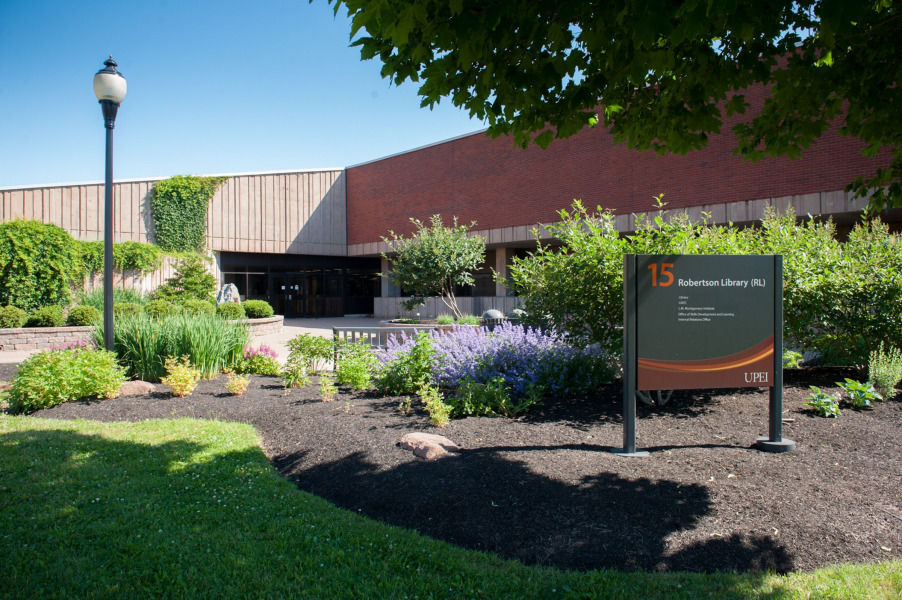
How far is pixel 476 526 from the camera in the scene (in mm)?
3205

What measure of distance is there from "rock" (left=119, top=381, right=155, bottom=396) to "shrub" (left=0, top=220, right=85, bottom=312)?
12.5 metres

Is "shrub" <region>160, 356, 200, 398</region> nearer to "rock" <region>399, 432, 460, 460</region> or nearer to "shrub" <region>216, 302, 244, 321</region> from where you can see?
"rock" <region>399, 432, 460, 460</region>

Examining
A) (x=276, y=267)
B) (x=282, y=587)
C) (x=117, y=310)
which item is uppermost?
(x=276, y=267)

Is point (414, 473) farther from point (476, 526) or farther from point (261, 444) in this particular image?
point (261, 444)

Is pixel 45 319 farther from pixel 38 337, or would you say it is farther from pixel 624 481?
pixel 624 481

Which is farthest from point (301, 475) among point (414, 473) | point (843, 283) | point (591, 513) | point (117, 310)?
point (117, 310)

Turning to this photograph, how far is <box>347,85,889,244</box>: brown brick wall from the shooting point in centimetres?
1510

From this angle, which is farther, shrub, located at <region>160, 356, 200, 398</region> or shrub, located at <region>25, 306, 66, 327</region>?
shrub, located at <region>25, 306, 66, 327</region>

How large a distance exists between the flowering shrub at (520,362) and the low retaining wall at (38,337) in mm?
10495

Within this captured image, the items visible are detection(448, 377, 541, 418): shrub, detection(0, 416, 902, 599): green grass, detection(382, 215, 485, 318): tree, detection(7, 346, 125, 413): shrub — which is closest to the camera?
detection(0, 416, 902, 599): green grass

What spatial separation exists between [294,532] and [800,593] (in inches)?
105

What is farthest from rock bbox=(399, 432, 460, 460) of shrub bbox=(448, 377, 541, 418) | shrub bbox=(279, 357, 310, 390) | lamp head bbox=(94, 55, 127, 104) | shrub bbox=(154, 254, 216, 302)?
shrub bbox=(154, 254, 216, 302)

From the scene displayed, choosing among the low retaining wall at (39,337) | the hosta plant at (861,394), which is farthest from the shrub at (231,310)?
the hosta plant at (861,394)

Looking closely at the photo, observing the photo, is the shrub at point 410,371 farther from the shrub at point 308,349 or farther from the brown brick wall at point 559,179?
the brown brick wall at point 559,179
